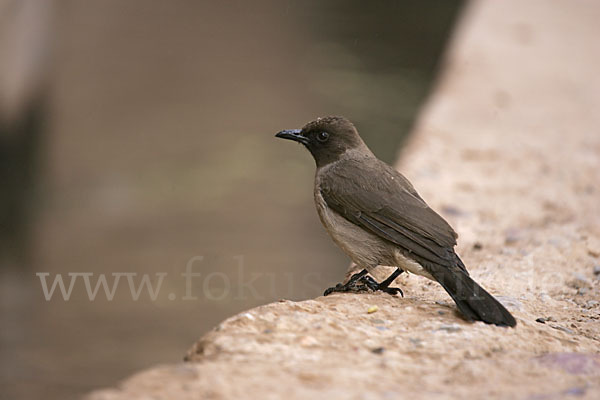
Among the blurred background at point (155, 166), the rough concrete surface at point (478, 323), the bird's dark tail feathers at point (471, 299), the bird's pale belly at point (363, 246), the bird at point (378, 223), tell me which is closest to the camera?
the rough concrete surface at point (478, 323)

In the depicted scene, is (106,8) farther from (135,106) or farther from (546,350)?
(546,350)

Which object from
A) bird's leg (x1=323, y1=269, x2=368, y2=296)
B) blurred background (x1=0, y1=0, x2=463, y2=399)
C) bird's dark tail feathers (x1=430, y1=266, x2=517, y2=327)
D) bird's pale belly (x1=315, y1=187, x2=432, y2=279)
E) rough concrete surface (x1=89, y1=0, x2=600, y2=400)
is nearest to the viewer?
rough concrete surface (x1=89, y1=0, x2=600, y2=400)

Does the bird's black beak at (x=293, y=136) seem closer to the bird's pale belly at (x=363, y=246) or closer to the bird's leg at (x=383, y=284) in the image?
the bird's pale belly at (x=363, y=246)

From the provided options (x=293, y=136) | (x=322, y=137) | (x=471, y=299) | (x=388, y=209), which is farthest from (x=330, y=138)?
(x=471, y=299)

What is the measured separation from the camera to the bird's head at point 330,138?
11.3 feet

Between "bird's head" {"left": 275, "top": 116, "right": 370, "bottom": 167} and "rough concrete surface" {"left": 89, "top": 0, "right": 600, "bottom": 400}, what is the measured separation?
614mm

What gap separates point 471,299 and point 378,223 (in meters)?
0.51

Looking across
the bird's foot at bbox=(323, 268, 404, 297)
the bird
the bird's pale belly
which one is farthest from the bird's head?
the bird's foot at bbox=(323, 268, 404, 297)

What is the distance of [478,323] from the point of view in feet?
8.84

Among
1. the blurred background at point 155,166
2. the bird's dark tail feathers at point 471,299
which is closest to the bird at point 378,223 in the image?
the bird's dark tail feathers at point 471,299

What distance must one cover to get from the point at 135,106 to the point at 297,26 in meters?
4.43

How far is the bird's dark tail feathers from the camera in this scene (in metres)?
2.67

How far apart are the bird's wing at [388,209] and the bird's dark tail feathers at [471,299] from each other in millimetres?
50

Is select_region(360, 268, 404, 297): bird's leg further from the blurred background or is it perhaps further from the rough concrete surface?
the blurred background
